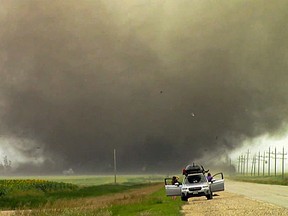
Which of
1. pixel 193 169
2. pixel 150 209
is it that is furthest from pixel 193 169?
pixel 150 209

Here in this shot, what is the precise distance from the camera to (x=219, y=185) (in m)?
38.6

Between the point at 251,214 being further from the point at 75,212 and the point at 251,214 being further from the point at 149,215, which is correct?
the point at 75,212

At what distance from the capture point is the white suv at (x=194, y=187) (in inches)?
1515

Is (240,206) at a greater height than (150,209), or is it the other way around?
(240,206)

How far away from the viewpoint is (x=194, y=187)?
38312mm

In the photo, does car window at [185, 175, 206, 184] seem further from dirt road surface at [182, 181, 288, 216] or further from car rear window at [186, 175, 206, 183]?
dirt road surface at [182, 181, 288, 216]

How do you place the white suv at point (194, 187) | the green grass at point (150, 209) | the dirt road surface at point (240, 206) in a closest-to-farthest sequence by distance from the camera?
the dirt road surface at point (240, 206) → the green grass at point (150, 209) → the white suv at point (194, 187)

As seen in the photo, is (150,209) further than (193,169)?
No

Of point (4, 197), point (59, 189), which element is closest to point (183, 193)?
point (4, 197)

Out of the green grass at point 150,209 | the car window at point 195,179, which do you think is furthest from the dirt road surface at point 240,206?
the car window at point 195,179

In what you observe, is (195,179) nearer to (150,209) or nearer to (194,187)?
(194,187)

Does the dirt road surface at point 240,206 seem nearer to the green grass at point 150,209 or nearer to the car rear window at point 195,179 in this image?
the green grass at point 150,209

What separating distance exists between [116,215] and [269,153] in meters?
148

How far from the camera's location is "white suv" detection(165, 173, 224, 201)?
126ft
